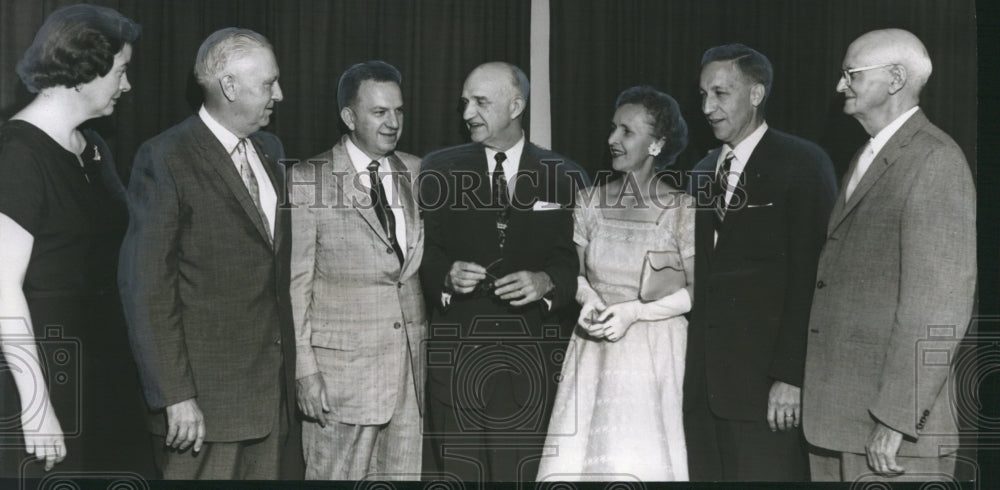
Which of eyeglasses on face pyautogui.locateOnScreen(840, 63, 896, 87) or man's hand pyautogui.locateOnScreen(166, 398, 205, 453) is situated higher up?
eyeglasses on face pyautogui.locateOnScreen(840, 63, 896, 87)

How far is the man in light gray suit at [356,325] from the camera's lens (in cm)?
441

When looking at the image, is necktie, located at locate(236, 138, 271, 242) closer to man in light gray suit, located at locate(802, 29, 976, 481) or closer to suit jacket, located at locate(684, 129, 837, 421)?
suit jacket, located at locate(684, 129, 837, 421)

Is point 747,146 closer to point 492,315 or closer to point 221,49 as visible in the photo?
point 492,315

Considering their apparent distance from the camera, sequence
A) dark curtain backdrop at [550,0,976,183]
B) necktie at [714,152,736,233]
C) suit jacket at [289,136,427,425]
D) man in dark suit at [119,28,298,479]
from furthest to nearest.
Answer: dark curtain backdrop at [550,0,976,183]
necktie at [714,152,736,233]
suit jacket at [289,136,427,425]
man in dark suit at [119,28,298,479]

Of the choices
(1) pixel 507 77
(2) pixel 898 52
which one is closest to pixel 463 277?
(1) pixel 507 77

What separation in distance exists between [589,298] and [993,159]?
2030 millimetres

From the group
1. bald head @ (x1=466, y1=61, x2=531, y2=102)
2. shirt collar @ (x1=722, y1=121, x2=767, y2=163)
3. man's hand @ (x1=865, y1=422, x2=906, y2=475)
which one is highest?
bald head @ (x1=466, y1=61, x2=531, y2=102)

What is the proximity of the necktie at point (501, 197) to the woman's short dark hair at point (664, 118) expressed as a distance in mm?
591

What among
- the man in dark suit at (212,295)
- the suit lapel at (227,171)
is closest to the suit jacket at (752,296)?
the man in dark suit at (212,295)

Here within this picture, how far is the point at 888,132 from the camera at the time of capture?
448cm

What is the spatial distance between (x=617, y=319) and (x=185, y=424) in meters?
1.88

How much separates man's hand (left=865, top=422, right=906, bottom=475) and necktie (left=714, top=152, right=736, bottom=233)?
1085 mm

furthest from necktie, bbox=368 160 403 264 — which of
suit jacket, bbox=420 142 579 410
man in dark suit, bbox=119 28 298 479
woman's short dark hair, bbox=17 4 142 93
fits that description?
woman's short dark hair, bbox=17 4 142 93

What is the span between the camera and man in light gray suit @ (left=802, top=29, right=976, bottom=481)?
4312 millimetres
